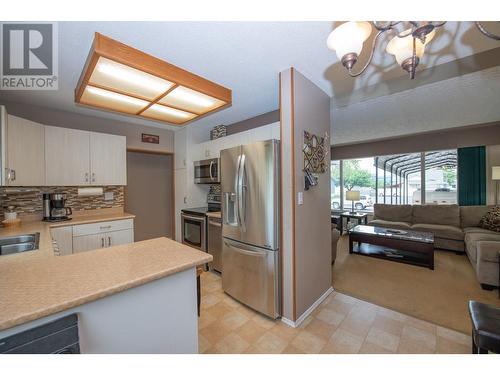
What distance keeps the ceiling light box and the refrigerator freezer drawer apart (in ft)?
5.39

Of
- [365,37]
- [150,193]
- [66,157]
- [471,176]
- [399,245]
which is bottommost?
[399,245]

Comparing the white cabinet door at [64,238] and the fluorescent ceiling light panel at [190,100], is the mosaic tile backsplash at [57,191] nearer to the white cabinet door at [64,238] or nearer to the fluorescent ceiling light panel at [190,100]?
the white cabinet door at [64,238]

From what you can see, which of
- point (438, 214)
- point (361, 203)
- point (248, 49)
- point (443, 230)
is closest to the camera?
point (248, 49)

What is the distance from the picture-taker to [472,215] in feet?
12.8

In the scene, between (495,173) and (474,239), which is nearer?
(474,239)

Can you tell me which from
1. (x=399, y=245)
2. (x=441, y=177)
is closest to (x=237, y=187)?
(x=399, y=245)

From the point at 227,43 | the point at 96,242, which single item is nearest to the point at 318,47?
the point at 227,43

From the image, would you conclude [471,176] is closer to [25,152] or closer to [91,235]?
[91,235]

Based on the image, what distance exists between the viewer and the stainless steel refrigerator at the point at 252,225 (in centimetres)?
193

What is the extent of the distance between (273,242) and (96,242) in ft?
7.76

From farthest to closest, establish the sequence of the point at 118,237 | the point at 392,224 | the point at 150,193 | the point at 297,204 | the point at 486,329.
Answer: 1. the point at 392,224
2. the point at 150,193
3. the point at 118,237
4. the point at 297,204
5. the point at 486,329

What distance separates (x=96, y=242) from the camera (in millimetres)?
2646

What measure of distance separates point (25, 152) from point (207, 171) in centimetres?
214
